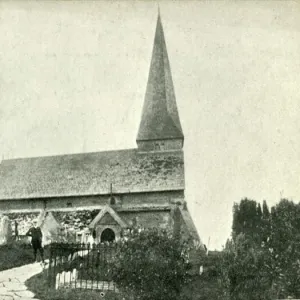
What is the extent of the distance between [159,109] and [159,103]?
635 mm

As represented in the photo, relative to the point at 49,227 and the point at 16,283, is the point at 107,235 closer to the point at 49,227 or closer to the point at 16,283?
the point at 49,227

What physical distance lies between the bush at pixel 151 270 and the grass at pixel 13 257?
8.05 metres

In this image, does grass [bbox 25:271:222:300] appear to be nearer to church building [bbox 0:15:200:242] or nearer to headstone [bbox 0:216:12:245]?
church building [bbox 0:15:200:242]

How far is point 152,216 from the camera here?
1211 inches

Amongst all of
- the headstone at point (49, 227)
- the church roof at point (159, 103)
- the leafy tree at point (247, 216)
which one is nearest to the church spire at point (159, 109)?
the church roof at point (159, 103)

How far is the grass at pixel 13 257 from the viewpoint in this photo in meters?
18.1

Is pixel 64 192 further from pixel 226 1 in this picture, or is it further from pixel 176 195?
pixel 226 1

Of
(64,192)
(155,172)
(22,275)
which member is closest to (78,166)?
(64,192)

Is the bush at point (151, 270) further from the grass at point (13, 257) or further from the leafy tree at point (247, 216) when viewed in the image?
the leafy tree at point (247, 216)

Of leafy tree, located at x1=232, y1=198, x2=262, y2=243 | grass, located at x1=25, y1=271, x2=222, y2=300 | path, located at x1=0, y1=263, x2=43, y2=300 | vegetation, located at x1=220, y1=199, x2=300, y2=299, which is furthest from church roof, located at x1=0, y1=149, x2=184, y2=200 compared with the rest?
vegetation, located at x1=220, y1=199, x2=300, y2=299

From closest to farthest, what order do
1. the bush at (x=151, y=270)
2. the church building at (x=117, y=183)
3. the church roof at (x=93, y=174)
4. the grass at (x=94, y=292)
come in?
the bush at (x=151, y=270) → the grass at (x=94, y=292) → the church building at (x=117, y=183) → the church roof at (x=93, y=174)

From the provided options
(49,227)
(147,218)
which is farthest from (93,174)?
(147,218)

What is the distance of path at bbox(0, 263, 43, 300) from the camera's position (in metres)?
11.1

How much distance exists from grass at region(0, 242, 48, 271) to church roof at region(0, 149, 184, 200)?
12.0m
